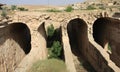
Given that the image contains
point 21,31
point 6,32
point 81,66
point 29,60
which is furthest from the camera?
point 21,31

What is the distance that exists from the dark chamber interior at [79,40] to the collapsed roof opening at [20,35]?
4.33 meters

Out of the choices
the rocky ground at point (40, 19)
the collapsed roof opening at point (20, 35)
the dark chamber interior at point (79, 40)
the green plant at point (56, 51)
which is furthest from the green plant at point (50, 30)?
the green plant at point (56, 51)

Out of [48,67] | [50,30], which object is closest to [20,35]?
[50,30]

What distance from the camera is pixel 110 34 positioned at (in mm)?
19000

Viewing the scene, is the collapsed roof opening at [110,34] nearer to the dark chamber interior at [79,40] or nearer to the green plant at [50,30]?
the dark chamber interior at [79,40]

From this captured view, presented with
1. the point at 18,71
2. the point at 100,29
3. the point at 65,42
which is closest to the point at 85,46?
the point at 65,42

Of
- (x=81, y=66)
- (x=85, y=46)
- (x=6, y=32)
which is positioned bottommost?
(x=81, y=66)

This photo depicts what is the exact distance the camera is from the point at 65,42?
1761 centimetres

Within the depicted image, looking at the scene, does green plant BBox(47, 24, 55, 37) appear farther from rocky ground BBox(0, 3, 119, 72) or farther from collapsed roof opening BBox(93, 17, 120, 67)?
collapsed roof opening BBox(93, 17, 120, 67)

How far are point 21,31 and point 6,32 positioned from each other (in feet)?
17.4

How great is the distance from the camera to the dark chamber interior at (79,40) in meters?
17.9

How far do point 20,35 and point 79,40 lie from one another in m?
5.53

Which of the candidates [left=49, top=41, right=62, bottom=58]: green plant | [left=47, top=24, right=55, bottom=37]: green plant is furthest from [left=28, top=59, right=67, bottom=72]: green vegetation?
[left=47, top=24, right=55, bottom=37]: green plant

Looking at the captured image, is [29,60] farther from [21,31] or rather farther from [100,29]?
[100,29]
